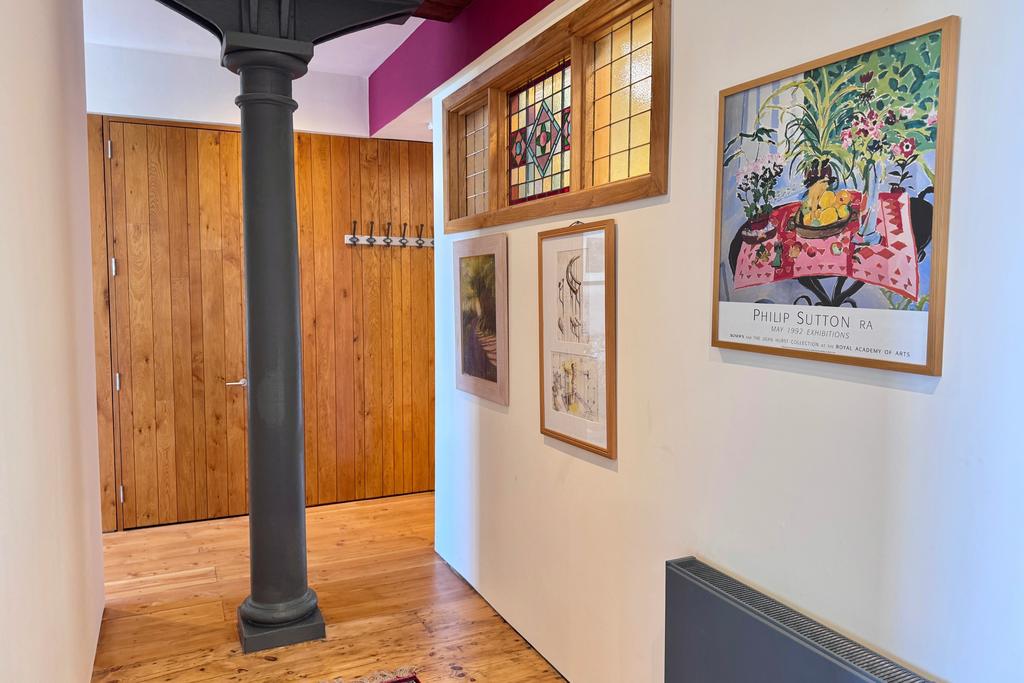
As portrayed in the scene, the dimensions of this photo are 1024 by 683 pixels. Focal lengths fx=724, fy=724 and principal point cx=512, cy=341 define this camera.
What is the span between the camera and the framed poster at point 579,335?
7.58 feet

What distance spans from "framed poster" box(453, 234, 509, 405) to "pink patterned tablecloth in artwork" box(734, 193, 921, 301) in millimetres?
1422

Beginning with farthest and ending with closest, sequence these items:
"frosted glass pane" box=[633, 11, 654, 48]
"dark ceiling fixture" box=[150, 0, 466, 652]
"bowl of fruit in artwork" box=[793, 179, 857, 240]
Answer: "dark ceiling fixture" box=[150, 0, 466, 652] < "frosted glass pane" box=[633, 11, 654, 48] < "bowl of fruit in artwork" box=[793, 179, 857, 240]

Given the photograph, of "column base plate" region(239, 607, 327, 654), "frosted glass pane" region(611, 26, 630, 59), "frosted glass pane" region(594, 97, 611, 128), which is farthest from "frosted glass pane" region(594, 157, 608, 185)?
"column base plate" region(239, 607, 327, 654)

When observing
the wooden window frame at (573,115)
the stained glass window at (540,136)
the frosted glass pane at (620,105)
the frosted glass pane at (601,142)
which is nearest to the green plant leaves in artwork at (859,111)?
the wooden window frame at (573,115)

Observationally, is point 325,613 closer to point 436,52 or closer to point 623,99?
point 623,99

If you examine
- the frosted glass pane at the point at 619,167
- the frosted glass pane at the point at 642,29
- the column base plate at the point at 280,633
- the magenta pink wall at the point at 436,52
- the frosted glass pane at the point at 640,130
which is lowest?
the column base plate at the point at 280,633

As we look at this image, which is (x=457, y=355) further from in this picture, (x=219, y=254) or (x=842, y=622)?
(x=842, y=622)

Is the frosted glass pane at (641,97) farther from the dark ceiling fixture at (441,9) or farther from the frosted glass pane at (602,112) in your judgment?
the dark ceiling fixture at (441,9)

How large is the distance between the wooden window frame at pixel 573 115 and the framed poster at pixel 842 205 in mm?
284

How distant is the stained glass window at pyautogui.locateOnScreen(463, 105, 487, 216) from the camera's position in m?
3.32

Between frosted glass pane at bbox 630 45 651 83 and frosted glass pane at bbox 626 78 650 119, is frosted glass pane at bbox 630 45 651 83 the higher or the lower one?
the higher one

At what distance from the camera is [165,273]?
428 cm

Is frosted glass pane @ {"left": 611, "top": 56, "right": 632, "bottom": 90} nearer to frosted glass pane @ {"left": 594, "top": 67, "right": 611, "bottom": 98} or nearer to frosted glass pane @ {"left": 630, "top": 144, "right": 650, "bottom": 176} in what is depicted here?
frosted glass pane @ {"left": 594, "top": 67, "right": 611, "bottom": 98}

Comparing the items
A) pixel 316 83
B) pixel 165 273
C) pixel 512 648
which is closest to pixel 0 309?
pixel 512 648
